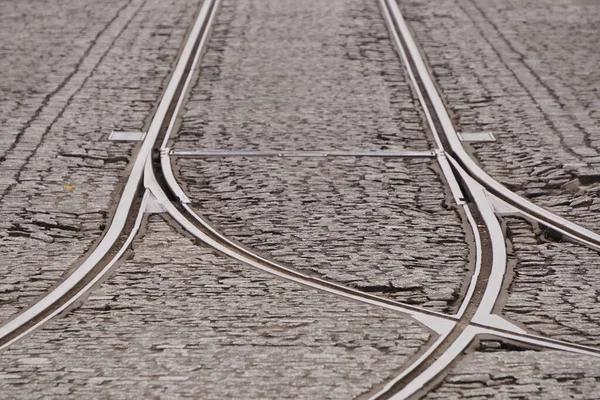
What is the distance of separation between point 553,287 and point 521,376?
1393mm

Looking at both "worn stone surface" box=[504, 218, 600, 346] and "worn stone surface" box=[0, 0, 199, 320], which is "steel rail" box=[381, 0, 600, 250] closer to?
"worn stone surface" box=[504, 218, 600, 346]

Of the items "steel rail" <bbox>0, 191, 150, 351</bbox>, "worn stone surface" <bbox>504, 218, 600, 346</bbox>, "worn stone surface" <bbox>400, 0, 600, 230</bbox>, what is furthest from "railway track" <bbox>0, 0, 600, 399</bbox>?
"worn stone surface" <bbox>400, 0, 600, 230</bbox>

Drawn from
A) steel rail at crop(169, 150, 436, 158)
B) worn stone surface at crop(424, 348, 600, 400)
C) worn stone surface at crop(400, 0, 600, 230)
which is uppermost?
worn stone surface at crop(424, 348, 600, 400)

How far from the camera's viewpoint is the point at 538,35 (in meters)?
15.5

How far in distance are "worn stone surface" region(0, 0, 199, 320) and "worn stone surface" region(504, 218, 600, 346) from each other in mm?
3110

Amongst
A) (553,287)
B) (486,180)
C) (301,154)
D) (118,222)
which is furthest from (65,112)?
(553,287)

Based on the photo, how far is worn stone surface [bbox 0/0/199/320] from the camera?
7742 mm

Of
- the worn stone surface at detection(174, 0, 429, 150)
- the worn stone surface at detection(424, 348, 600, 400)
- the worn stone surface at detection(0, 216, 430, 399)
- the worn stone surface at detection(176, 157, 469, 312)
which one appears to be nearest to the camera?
the worn stone surface at detection(424, 348, 600, 400)

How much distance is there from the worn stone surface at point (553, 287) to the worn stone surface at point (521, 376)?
36cm

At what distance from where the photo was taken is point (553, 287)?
22.8ft

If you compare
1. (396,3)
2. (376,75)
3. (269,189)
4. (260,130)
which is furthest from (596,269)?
(396,3)

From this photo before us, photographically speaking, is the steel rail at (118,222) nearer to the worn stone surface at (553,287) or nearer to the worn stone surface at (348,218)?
the worn stone surface at (348,218)

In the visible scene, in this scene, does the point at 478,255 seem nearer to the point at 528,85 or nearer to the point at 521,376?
the point at 521,376

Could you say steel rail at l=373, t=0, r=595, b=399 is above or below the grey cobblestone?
below
